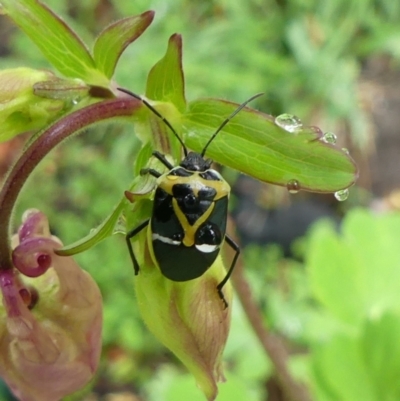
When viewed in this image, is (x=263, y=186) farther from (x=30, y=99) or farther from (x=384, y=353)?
(x=30, y=99)

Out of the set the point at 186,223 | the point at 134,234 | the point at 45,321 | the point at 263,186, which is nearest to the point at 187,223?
the point at 186,223

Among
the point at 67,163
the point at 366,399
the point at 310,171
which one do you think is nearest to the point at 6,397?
the point at 67,163

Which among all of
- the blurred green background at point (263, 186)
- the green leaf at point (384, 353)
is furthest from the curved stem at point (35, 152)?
the blurred green background at point (263, 186)

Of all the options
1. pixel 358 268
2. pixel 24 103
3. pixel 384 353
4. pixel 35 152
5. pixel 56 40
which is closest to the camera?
pixel 35 152

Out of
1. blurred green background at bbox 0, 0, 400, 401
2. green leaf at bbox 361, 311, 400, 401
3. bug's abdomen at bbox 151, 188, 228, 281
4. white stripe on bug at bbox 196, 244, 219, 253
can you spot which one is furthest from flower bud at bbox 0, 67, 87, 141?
blurred green background at bbox 0, 0, 400, 401

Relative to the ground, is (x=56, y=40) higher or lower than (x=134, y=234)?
higher

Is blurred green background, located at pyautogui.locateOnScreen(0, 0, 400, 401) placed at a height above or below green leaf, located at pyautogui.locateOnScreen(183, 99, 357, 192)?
below

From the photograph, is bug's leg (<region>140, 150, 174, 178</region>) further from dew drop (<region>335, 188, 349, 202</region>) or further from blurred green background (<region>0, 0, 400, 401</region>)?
blurred green background (<region>0, 0, 400, 401</region>)

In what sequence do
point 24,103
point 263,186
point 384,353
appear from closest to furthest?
point 24,103 < point 384,353 < point 263,186
